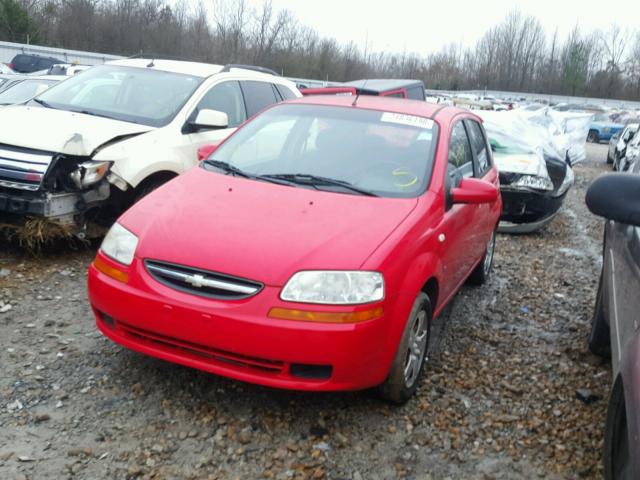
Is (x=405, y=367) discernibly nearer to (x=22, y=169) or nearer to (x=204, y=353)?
Result: (x=204, y=353)

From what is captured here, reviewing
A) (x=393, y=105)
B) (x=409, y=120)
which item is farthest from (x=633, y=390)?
(x=393, y=105)

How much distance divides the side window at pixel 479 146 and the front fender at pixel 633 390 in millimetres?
2851

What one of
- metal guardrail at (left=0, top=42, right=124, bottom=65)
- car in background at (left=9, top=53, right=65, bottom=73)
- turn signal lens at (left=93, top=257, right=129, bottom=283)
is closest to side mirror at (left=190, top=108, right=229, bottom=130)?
turn signal lens at (left=93, top=257, right=129, bottom=283)

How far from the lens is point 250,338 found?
115 inches

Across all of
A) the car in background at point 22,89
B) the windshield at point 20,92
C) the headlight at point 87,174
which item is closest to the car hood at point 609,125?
the car in background at point 22,89

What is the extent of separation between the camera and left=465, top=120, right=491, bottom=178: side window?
16.5 feet

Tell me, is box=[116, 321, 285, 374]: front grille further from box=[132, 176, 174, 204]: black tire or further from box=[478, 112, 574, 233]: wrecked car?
box=[478, 112, 574, 233]: wrecked car

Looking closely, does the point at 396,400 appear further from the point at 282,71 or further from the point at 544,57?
the point at 544,57

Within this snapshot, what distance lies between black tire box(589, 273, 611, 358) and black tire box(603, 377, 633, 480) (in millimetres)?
1834

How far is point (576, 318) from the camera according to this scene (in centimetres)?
516

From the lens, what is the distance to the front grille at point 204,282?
2973 mm

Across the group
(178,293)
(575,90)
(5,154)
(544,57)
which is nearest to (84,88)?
(5,154)

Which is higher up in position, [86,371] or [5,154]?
[5,154]

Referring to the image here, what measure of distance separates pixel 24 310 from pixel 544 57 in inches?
3530
